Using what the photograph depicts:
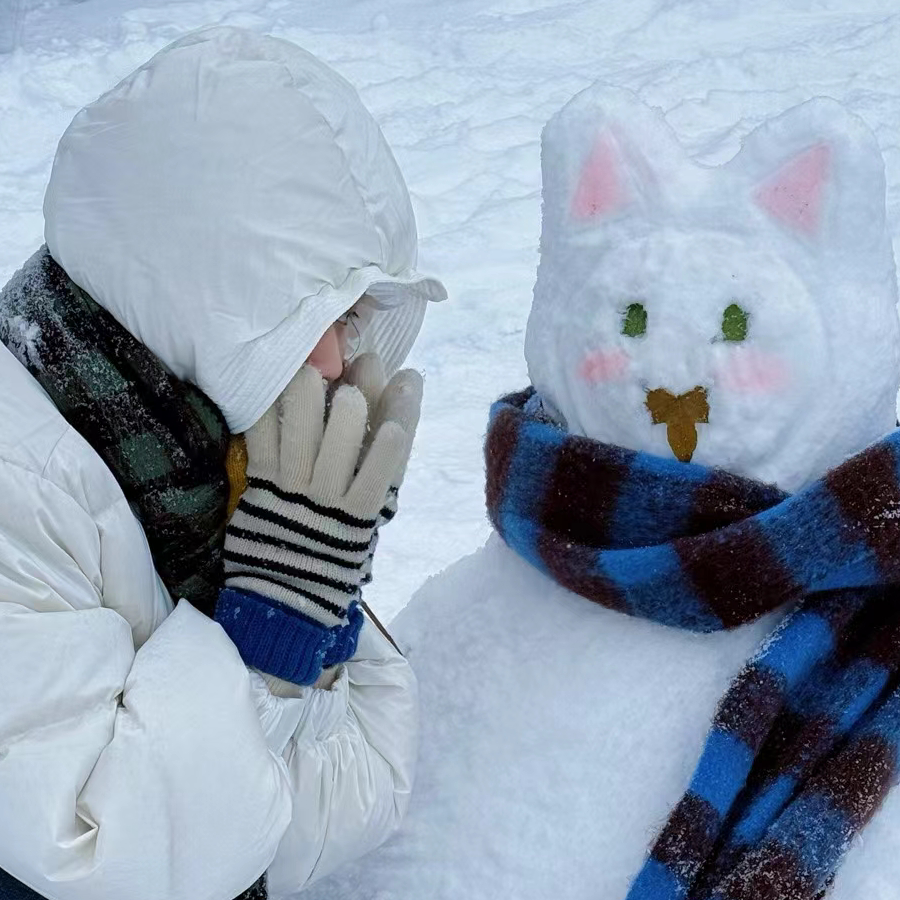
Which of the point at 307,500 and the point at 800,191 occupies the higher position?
the point at 800,191

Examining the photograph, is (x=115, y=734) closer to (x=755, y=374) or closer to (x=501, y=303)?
(x=755, y=374)

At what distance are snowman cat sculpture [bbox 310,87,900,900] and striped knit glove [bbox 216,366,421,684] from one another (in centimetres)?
22

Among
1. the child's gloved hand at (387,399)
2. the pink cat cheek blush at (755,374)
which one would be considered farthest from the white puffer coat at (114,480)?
the pink cat cheek blush at (755,374)

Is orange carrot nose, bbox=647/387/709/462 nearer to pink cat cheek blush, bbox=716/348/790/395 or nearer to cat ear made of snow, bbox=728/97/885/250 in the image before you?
pink cat cheek blush, bbox=716/348/790/395

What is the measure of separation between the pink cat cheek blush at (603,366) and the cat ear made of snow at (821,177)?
0.59 feet

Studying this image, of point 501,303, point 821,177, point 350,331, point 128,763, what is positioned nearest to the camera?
point 128,763

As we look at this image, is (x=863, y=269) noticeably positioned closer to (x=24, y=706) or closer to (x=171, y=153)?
(x=171, y=153)

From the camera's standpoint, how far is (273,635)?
46.2 inches

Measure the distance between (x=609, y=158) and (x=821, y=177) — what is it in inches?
7.6

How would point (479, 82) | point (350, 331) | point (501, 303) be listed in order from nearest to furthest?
point (350, 331) → point (501, 303) → point (479, 82)

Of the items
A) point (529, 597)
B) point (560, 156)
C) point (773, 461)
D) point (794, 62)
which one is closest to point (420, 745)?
point (529, 597)

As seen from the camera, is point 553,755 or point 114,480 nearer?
point 114,480

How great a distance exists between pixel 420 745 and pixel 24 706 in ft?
1.48

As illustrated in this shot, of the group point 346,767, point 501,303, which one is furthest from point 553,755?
point 501,303
